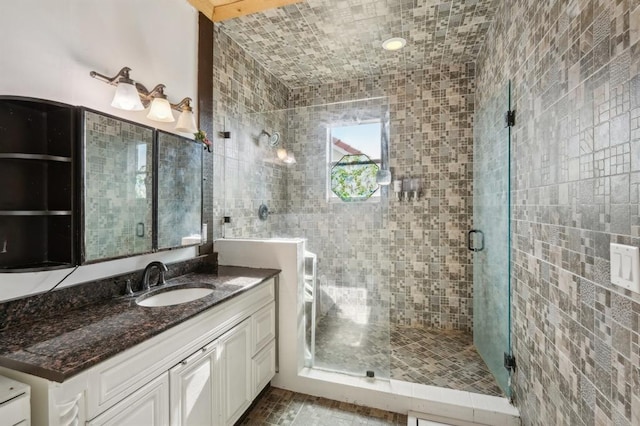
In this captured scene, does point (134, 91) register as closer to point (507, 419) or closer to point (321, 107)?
point (321, 107)

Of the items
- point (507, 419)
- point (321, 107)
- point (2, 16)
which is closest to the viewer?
point (2, 16)

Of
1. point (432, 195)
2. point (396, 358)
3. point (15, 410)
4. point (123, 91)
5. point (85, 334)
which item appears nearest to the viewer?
point (15, 410)

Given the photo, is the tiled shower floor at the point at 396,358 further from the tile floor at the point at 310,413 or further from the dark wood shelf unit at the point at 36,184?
the dark wood shelf unit at the point at 36,184

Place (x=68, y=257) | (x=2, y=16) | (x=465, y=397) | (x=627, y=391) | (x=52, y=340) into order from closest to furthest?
(x=627, y=391), (x=52, y=340), (x=2, y=16), (x=68, y=257), (x=465, y=397)

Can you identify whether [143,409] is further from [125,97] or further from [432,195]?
[432,195]

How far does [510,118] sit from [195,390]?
234 cm

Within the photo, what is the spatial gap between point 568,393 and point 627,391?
403 millimetres

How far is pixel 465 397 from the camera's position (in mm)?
1934

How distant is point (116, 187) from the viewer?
61.0 inches

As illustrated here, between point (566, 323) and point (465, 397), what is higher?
point (566, 323)

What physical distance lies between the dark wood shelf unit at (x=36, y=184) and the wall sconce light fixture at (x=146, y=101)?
0.26m

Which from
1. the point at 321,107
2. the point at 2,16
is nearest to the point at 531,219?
the point at 321,107

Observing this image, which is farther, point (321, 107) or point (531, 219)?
point (321, 107)

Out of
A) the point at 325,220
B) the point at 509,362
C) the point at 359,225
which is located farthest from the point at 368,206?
the point at 509,362
